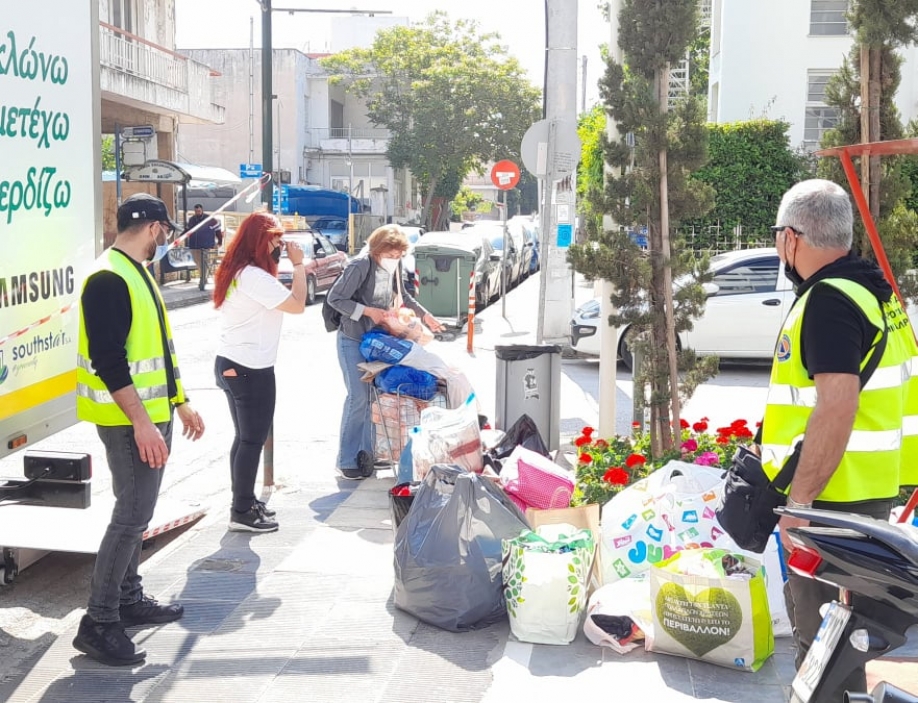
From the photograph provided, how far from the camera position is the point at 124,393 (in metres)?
4.27

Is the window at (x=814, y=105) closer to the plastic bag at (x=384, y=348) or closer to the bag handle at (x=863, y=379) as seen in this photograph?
the plastic bag at (x=384, y=348)

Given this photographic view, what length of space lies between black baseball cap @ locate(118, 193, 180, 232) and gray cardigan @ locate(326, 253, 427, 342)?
2.73 metres

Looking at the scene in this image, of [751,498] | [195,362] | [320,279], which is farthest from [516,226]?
[751,498]

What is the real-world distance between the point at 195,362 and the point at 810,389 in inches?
448

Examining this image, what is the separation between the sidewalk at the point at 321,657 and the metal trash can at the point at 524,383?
74.2 inches

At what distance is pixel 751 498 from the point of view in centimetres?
334

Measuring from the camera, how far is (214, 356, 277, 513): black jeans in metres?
6.05

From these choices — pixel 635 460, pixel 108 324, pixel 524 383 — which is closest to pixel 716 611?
pixel 635 460

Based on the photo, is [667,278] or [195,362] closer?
[667,278]

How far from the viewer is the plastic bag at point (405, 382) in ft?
24.4

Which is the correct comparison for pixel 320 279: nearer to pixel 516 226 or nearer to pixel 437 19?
pixel 516 226

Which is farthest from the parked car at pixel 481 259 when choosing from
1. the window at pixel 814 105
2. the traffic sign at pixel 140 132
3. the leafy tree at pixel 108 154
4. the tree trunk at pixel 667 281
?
the leafy tree at pixel 108 154

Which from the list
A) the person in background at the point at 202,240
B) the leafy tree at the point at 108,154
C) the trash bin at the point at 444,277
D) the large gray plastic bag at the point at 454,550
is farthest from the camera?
the leafy tree at the point at 108,154

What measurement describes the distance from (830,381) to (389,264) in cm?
478
